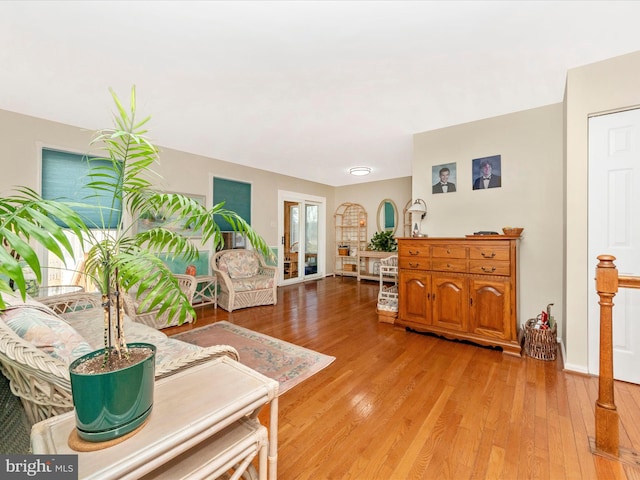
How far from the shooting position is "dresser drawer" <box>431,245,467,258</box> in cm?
281

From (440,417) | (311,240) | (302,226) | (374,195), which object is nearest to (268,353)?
(440,417)

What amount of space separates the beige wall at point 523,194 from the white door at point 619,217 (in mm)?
572

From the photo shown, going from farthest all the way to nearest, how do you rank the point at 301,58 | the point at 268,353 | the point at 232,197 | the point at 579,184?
the point at 232,197, the point at 268,353, the point at 579,184, the point at 301,58

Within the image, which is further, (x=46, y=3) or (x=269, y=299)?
(x=269, y=299)

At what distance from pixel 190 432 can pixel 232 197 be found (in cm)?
457

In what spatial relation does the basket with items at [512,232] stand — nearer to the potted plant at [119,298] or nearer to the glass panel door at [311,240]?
the potted plant at [119,298]

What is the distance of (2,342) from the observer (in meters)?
0.89

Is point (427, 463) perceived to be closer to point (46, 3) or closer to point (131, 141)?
point (131, 141)

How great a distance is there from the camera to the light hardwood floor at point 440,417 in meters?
1.36

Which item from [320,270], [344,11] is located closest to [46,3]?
[344,11]

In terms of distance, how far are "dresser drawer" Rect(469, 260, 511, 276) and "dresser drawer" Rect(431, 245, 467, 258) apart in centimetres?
13

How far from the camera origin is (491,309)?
104 inches

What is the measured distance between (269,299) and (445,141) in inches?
131

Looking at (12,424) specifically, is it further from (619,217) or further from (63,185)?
(619,217)
